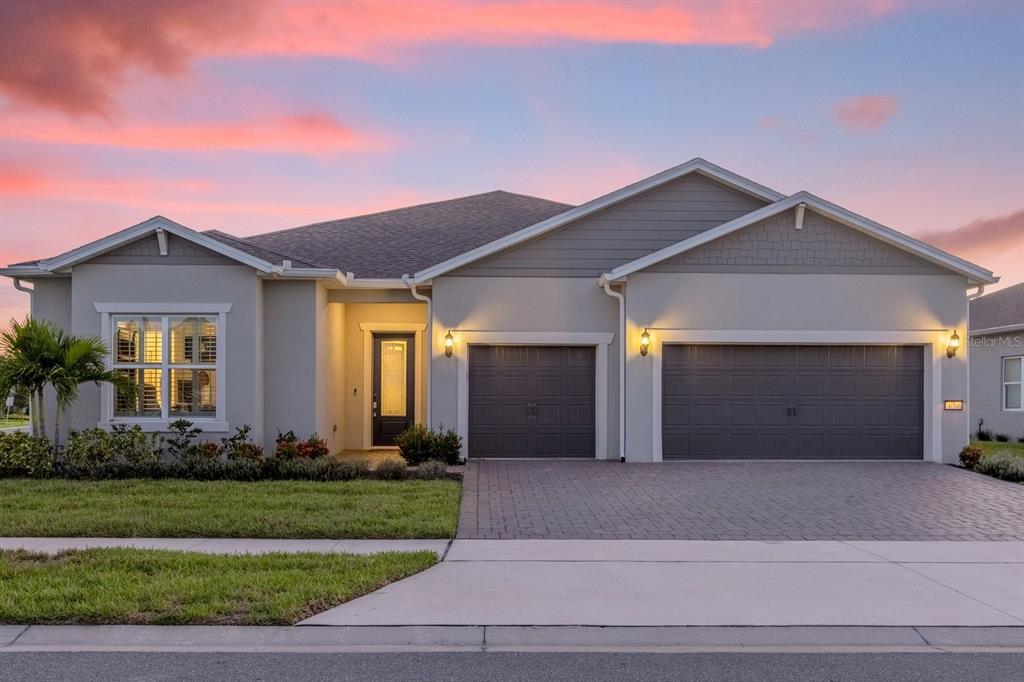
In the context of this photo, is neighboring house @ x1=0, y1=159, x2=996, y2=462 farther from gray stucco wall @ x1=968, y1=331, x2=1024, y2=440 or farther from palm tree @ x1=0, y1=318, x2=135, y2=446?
gray stucco wall @ x1=968, y1=331, x2=1024, y2=440

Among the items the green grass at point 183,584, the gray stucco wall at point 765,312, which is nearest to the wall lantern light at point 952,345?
the gray stucco wall at point 765,312

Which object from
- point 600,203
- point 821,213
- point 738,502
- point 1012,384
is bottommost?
point 738,502

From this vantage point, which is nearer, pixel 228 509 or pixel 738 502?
pixel 228 509

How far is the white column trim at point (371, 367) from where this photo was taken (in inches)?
666

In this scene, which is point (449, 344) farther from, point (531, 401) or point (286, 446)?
point (286, 446)

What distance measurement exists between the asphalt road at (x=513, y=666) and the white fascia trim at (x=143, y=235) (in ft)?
30.8

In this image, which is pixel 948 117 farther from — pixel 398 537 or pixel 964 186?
pixel 398 537

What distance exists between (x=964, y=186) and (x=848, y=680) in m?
18.3

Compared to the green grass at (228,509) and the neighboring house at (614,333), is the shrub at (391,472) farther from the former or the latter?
the neighboring house at (614,333)

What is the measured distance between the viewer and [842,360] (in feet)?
50.1

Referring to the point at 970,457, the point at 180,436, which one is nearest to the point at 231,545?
the point at 180,436

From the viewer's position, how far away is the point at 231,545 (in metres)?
8.02

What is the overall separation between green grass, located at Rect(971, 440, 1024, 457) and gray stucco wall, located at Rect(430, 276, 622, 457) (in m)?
9.69

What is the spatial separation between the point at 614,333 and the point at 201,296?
7.91m
